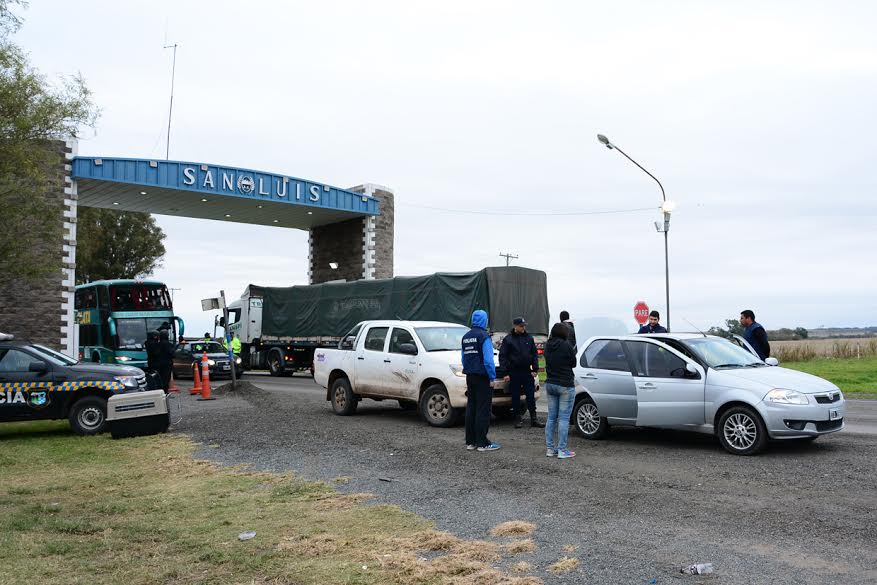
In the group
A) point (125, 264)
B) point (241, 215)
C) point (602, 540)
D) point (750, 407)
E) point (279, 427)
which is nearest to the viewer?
point (602, 540)

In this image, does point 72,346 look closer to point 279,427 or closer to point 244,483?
point 279,427

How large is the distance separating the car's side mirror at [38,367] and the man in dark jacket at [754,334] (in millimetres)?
12012

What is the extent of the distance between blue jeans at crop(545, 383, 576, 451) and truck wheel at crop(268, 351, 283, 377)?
2262 centimetres

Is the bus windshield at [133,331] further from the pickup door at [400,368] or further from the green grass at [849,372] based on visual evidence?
the green grass at [849,372]

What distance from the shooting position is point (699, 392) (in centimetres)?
1040

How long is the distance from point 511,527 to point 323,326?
2381 centimetres

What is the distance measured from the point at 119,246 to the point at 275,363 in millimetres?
36478

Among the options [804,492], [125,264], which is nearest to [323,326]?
[804,492]

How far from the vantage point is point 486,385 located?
35.8 feet

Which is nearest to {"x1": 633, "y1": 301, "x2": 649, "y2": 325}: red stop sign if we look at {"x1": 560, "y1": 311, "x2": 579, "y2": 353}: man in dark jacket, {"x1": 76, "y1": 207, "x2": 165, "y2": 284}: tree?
{"x1": 560, "y1": 311, "x2": 579, "y2": 353}: man in dark jacket

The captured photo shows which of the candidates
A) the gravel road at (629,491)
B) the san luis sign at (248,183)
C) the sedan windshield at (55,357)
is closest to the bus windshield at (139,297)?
the san luis sign at (248,183)

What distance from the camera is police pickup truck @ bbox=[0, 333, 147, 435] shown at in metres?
13.3

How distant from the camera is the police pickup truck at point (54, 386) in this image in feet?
43.6

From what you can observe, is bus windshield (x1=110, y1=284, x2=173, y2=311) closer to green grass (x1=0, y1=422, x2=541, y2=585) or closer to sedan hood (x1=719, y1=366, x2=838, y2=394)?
green grass (x1=0, y1=422, x2=541, y2=585)
